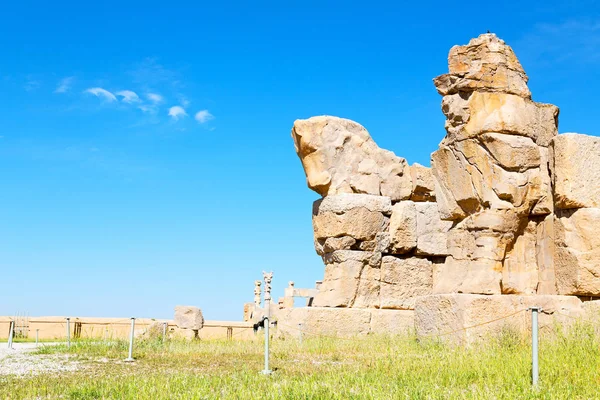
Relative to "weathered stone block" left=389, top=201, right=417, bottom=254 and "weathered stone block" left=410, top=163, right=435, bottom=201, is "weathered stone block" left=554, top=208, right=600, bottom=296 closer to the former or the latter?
"weathered stone block" left=389, top=201, right=417, bottom=254

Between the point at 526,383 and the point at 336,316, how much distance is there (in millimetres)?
5192

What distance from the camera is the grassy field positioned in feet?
18.4

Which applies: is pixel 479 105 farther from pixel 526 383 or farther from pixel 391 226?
pixel 526 383

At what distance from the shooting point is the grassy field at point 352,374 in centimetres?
560

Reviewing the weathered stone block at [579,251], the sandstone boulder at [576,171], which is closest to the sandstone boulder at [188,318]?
the weathered stone block at [579,251]

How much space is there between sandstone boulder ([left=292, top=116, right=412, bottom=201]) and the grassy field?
130 inches

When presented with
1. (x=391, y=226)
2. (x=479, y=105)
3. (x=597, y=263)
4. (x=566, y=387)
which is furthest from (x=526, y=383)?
(x=391, y=226)

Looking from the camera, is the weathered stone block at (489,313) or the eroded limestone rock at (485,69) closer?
the weathered stone block at (489,313)

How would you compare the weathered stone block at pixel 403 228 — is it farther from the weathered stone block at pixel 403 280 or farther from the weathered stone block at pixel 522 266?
the weathered stone block at pixel 522 266

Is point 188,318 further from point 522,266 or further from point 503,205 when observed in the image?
point 503,205

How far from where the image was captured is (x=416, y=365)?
7.06m

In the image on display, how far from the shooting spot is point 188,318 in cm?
1535

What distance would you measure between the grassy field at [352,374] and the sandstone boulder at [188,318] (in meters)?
5.80

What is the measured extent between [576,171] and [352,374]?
4.19m
